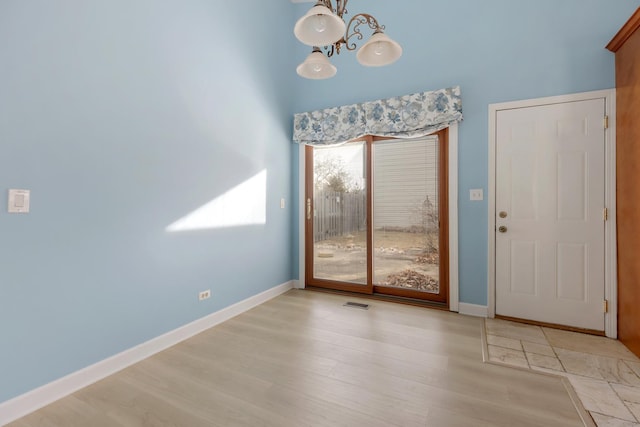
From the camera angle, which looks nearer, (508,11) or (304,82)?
(508,11)

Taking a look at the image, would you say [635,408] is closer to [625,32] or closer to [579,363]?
[579,363]

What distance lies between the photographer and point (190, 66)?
264 centimetres

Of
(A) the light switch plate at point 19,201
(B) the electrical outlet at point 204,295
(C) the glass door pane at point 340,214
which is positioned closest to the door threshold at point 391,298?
(C) the glass door pane at point 340,214

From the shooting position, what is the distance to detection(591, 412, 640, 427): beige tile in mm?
1554

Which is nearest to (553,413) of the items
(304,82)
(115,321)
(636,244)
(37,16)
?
(636,244)

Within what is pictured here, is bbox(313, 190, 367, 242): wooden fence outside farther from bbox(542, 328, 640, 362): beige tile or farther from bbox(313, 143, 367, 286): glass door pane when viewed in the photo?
bbox(542, 328, 640, 362): beige tile

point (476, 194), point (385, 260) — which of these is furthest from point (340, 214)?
point (476, 194)

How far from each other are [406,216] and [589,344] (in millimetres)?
1960

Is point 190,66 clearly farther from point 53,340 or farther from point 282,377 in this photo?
point 282,377

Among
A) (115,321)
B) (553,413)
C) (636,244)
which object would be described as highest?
(636,244)

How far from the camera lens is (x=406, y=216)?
358 cm

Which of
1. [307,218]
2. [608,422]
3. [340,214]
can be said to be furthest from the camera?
[307,218]

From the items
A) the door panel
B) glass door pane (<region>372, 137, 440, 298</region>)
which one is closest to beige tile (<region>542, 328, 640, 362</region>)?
glass door pane (<region>372, 137, 440, 298</region>)

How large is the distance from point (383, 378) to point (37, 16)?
309 cm
